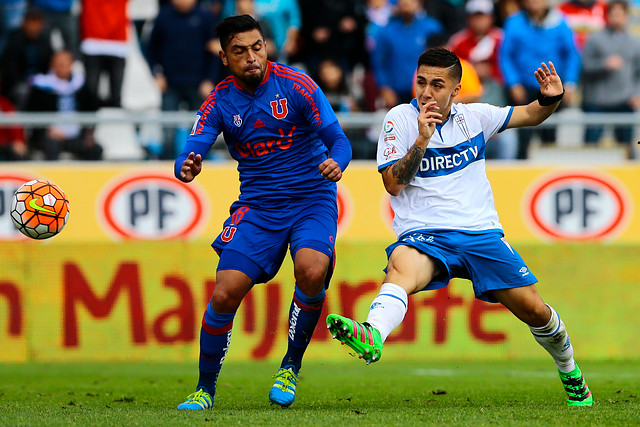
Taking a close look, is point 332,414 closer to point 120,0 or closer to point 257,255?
point 257,255

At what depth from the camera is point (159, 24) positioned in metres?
12.7

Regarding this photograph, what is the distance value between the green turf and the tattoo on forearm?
60.7 inches

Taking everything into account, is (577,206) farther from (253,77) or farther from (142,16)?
(142,16)

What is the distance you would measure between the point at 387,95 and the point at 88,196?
4.15 m

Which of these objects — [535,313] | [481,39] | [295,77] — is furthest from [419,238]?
[481,39]

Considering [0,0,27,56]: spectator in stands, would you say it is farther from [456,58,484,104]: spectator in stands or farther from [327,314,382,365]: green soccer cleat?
[327,314,382,365]: green soccer cleat

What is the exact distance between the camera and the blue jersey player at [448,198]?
6273 millimetres

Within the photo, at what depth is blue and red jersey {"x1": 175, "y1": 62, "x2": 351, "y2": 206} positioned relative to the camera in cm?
678

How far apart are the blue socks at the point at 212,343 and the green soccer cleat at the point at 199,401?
0.16ft

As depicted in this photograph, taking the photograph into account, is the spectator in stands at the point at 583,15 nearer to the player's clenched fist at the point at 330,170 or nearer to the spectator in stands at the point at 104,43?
the spectator in stands at the point at 104,43

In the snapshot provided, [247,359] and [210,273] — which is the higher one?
[210,273]

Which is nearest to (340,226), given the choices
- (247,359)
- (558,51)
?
(247,359)

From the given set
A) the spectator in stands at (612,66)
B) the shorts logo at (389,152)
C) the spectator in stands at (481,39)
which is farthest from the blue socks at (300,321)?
the spectator in stands at (612,66)

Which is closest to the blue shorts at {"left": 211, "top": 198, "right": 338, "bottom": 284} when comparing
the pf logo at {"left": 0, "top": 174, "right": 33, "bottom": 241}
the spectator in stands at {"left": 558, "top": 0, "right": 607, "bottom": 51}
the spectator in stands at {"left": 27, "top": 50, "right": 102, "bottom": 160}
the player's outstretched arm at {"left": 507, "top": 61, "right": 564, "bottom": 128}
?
the player's outstretched arm at {"left": 507, "top": 61, "right": 564, "bottom": 128}
